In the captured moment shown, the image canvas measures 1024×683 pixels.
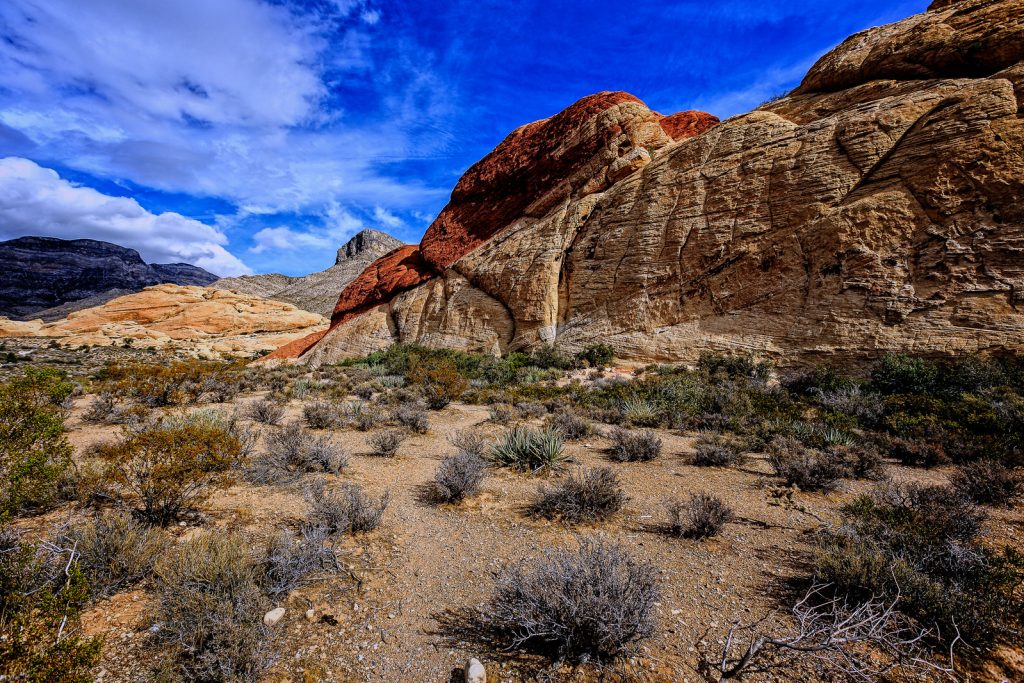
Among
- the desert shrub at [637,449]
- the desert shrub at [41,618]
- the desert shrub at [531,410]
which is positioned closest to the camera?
the desert shrub at [41,618]

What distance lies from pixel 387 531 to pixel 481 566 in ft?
3.62

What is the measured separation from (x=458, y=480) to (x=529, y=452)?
142 cm

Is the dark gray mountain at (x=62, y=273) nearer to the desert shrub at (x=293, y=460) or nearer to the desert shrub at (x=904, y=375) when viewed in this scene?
the desert shrub at (x=293, y=460)

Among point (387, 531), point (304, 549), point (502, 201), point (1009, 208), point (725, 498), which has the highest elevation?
point (502, 201)

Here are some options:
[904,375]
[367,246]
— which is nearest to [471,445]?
[904,375]

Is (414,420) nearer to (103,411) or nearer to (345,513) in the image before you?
(345,513)

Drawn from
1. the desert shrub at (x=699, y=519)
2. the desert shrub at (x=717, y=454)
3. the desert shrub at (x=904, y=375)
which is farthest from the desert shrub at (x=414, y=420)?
the desert shrub at (x=904, y=375)

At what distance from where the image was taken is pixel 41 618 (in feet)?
7.50

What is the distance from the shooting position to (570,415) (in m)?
7.71

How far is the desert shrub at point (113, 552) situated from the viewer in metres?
2.82

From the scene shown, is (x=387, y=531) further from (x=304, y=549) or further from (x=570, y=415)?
(x=570, y=415)

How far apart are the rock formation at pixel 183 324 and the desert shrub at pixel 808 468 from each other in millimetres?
35106

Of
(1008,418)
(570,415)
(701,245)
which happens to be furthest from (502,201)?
(1008,418)

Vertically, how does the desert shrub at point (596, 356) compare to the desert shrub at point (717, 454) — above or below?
above
